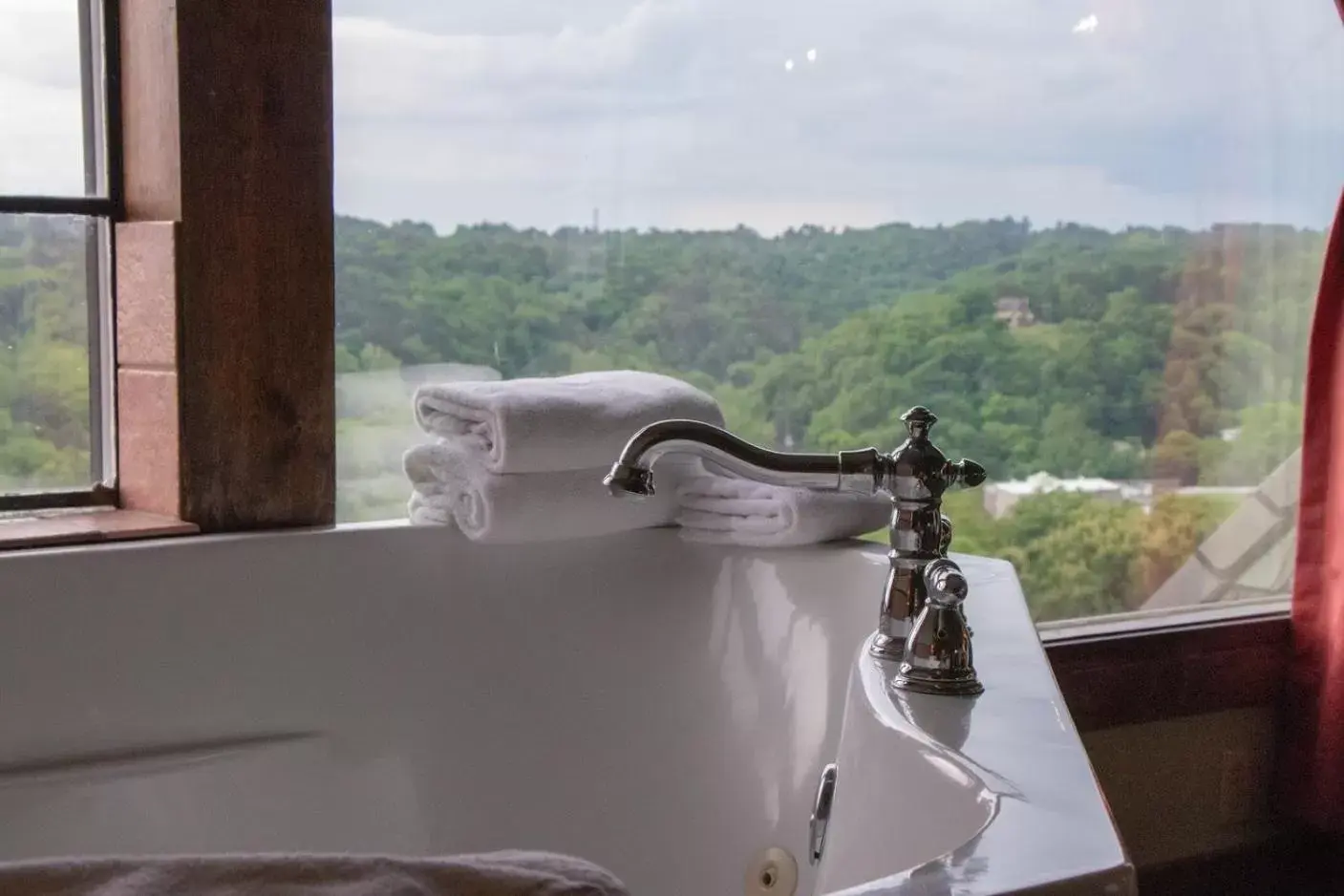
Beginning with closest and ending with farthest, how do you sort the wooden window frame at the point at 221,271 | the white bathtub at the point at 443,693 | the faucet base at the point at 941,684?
the faucet base at the point at 941,684 < the white bathtub at the point at 443,693 < the wooden window frame at the point at 221,271

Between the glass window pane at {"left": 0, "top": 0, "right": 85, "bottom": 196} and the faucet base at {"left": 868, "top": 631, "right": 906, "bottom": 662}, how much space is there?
977 millimetres

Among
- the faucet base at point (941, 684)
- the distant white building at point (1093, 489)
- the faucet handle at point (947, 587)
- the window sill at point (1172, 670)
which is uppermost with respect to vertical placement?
the faucet handle at point (947, 587)

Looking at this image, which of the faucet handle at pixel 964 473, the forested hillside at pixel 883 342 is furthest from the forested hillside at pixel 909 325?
the faucet handle at pixel 964 473

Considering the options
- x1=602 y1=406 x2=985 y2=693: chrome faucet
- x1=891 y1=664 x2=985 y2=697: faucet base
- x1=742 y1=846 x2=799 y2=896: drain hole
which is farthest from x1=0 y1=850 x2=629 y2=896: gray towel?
x1=742 y1=846 x2=799 y2=896: drain hole

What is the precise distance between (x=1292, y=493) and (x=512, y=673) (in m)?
1.43

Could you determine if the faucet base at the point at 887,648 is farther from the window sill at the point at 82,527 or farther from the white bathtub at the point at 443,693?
the window sill at the point at 82,527

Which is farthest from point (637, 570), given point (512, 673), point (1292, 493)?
point (1292, 493)

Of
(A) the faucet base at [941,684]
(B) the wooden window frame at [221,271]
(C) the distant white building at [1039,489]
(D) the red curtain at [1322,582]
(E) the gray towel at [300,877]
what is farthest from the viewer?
(C) the distant white building at [1039,489]

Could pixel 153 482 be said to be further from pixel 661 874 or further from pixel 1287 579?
pixel 1287 579

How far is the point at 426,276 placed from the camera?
5.61 ft

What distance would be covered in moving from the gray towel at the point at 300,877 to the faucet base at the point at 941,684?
1.70ft

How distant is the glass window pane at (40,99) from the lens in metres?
1.48

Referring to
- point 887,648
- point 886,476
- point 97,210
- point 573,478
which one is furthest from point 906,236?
point 97,210

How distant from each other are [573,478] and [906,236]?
0.76m
